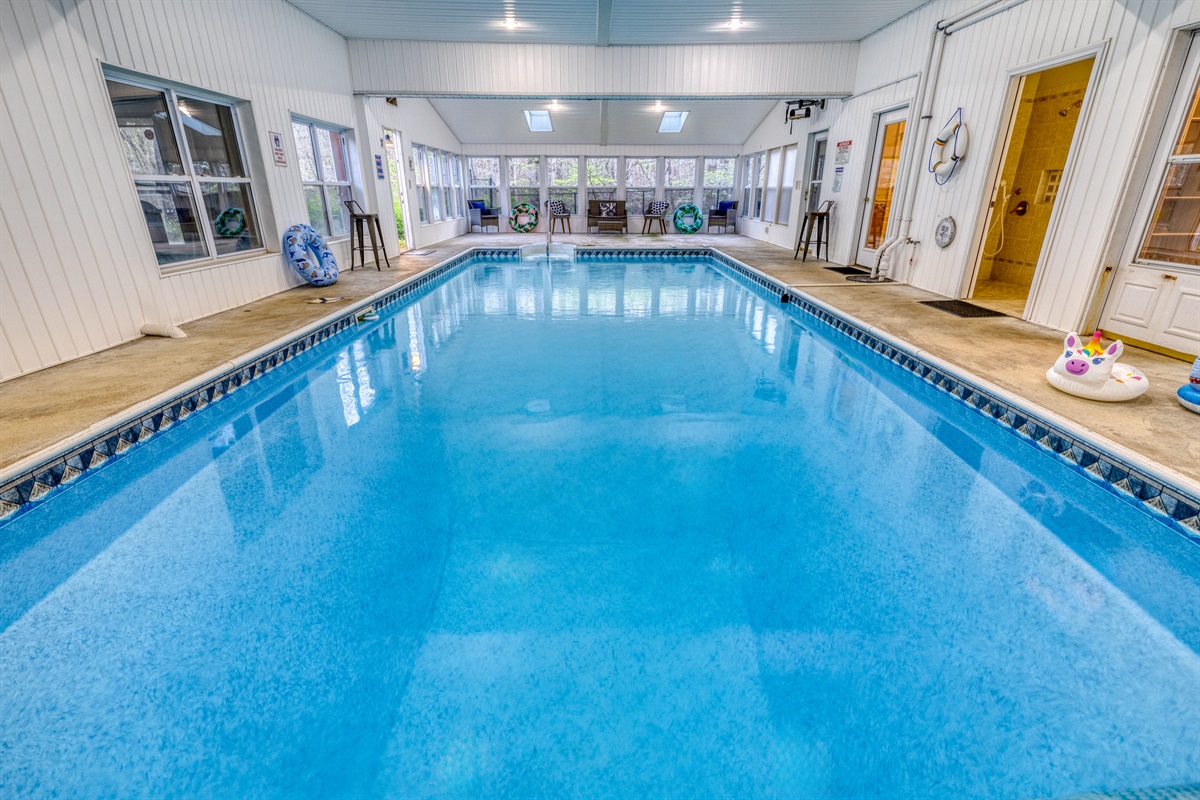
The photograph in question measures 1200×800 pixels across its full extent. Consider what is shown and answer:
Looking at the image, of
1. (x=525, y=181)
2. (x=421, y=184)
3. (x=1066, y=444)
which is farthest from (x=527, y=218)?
(x=1066, y=444)

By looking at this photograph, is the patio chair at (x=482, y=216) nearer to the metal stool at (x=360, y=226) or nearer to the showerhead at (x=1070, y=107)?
the metal stool at (x=360, y=226)

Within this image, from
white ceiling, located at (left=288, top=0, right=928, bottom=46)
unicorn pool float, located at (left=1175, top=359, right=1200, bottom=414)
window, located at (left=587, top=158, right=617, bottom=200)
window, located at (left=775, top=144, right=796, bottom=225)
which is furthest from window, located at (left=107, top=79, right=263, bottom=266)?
window, located at (left=587, top=158, right=617, bottom=200)

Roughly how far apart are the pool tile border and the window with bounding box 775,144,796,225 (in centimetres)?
565

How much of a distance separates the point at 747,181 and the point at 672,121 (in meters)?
2.26

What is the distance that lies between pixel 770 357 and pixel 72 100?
15.6ft

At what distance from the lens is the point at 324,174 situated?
6590mm

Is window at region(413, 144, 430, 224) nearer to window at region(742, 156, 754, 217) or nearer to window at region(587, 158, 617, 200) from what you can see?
window at region(587, 158, 617, 200)

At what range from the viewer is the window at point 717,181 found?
12930 millimetres

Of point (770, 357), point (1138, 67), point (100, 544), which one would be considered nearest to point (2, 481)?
point (100, 544)

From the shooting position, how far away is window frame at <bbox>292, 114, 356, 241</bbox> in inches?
240

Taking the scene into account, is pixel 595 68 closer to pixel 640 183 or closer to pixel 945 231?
pixel 945 231

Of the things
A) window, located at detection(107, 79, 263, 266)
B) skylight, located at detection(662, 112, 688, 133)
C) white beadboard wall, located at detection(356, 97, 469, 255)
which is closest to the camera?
window, located at detection(107, 79, 263, 266)

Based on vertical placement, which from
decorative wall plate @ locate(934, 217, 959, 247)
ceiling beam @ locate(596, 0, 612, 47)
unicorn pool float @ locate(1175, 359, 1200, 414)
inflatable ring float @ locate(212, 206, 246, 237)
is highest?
ceiling beam @ locate(596, 0, 612, 47)

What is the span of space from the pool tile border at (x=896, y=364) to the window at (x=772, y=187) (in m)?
6.46
